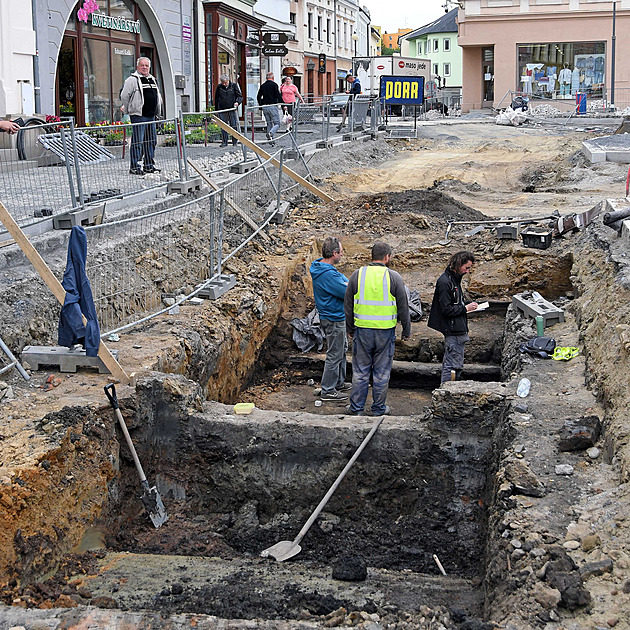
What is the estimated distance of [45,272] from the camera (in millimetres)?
6855

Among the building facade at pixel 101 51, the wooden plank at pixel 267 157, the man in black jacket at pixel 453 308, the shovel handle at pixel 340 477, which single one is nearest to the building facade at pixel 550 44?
the building facade at pixel 101 51

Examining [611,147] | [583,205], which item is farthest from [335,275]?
[611,147]

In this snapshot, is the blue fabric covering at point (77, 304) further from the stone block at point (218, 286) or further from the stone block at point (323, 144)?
the stone block at point (323, 144)

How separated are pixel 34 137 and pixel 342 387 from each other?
17.5 feet

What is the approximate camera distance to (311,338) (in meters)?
11.6

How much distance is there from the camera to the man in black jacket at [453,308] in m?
8.68

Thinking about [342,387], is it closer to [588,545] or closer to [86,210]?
[86,210]

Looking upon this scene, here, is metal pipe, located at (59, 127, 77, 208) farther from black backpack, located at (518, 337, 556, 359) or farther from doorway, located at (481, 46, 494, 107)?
doorway, located at (481, 46, 494, 107)

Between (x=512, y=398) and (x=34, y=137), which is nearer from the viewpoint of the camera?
(x=512, y=398)

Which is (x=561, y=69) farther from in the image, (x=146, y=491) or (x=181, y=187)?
(x=146, y=491)

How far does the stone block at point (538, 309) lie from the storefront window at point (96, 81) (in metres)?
13.5

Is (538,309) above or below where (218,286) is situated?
below

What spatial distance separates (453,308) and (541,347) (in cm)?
114

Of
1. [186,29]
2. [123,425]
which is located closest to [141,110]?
[123,425]
